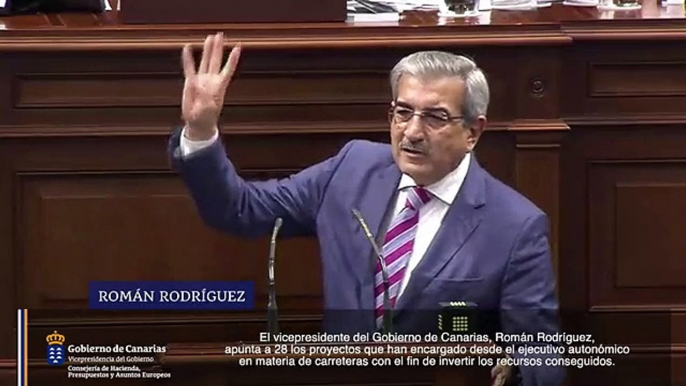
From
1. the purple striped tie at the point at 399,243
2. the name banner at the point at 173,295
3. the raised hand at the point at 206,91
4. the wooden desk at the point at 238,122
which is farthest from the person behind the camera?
the wooden desk at the point at 238,122

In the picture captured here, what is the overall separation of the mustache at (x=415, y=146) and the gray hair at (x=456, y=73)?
0.08 meters

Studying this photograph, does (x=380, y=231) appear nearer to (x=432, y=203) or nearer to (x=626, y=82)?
(x=432, y=203)

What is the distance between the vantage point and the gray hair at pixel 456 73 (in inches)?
93.3

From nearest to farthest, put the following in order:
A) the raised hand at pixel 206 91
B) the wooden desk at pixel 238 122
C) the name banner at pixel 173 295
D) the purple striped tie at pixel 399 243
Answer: the raised hand at pixel 206 91
the purple striped tie at pixel 399 243
the name banner at pixel 173 295
the wooden desk at pixel 238 122

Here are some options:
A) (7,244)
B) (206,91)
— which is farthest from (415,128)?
(7,244)

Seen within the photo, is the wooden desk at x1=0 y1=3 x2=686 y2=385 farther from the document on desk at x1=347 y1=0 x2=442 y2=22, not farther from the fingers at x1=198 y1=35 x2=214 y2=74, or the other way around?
the fingers at x1=198 y1=35 x2=214 y2=74

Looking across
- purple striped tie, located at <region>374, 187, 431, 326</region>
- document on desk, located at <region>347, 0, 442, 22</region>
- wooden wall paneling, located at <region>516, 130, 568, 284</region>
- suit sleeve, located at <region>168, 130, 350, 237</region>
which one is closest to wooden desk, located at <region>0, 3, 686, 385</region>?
wooden wall paneling, located at <region>516, 130, 568, 284</region>

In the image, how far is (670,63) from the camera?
3.06 meters

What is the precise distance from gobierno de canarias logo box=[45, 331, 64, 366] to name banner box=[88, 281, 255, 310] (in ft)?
0.99

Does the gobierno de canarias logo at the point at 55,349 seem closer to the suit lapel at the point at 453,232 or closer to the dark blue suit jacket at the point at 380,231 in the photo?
the dark blue suit jacket at the point at 380,231

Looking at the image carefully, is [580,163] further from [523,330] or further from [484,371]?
[484,371]

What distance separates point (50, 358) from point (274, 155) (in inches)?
32.1

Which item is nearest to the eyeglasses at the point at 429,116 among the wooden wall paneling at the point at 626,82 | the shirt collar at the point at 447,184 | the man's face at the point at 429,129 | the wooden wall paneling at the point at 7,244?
the man's face at the point at 429,129

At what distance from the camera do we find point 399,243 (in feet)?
7.91
